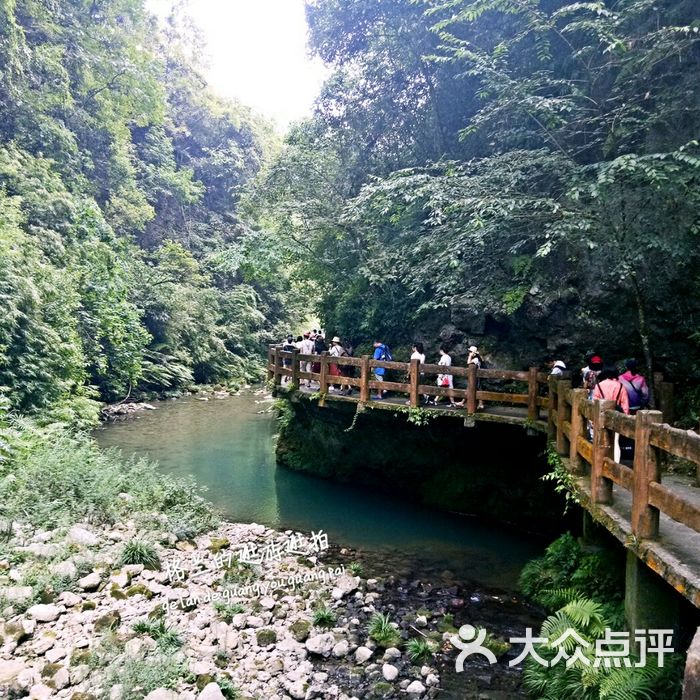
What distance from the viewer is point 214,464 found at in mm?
15508

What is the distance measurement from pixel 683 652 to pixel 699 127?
7.51 meters

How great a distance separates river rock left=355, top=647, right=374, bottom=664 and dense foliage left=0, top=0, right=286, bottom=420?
433 inches

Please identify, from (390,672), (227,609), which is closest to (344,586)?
(227,609)

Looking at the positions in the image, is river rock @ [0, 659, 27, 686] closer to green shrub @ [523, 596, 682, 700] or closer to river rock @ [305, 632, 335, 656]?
river rock @ [305, 632, 335, 656]

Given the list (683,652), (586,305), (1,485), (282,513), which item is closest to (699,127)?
(586,305)

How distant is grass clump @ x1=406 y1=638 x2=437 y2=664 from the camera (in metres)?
6.25

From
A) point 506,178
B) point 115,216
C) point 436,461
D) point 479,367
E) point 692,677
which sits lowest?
point 436,461

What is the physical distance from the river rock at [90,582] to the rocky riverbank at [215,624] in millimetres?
19

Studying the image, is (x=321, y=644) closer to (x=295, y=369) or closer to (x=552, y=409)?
(x=552, y=409)

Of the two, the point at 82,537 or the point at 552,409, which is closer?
the point at 82,537

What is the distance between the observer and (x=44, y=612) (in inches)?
251

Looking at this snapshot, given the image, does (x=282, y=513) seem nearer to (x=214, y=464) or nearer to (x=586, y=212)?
(x=214, y=464)

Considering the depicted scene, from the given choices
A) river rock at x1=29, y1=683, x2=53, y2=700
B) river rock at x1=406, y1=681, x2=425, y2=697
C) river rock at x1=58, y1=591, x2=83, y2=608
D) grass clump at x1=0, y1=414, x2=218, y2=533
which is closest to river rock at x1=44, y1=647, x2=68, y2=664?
river rock at x1=29, y1=683, x2=53, y2=700

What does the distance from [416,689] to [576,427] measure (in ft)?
11.6
